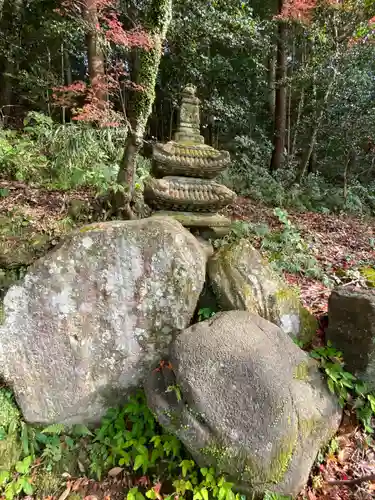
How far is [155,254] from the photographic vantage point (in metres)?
2.90

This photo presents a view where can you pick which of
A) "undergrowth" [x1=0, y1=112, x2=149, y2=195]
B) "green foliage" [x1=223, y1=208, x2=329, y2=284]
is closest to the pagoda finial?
"green foliage" [x1=223, y1=208, x2=329, y2=284]

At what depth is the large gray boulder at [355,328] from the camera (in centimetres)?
261

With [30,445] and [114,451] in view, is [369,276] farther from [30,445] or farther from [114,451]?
[30,445]

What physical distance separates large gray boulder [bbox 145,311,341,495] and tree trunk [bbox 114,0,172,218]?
259 cm

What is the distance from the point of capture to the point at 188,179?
3.77 meters

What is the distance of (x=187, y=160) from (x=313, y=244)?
3.32 meters

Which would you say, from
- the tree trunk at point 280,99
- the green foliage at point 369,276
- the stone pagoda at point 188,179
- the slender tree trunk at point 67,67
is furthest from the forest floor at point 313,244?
the slender tree trunk at point 67,67

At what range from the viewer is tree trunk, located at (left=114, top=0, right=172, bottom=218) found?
4406mm

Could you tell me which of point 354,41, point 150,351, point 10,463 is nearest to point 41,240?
point 150,351

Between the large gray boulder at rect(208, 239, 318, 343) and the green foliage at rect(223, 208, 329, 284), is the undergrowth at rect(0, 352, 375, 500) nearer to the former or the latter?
the large gray boulder at rect(208, 239, 318, 343)

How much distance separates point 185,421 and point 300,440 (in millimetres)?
818

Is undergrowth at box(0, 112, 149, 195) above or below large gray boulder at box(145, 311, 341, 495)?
above

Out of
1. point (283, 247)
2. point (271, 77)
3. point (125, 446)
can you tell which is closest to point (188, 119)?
point (283, 247)

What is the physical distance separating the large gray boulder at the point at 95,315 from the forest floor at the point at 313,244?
28.2 inches
